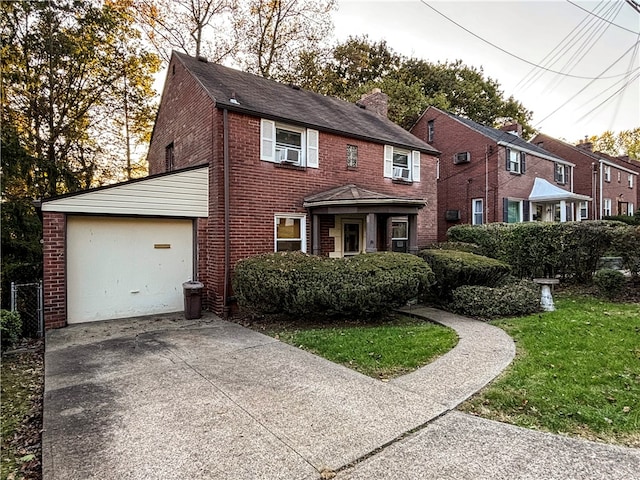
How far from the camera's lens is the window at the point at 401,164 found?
480 inches

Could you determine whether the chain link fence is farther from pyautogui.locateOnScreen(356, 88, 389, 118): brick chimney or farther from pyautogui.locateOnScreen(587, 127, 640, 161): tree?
pyautogui.locateOnScreen(587, 127, 640, 161): tree

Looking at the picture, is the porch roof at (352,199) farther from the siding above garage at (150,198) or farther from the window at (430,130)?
the window at (430,130)

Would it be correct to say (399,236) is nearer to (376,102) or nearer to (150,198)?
(376,102)

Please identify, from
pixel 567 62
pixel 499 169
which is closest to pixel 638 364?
pixel 567 62

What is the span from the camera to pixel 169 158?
39.5ft

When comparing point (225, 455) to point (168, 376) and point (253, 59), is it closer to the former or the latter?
point (168, 376)

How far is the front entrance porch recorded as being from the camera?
8984 millimetres

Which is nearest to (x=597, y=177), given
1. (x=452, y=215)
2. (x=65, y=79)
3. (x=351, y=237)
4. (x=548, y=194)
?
(x=548, y=194)

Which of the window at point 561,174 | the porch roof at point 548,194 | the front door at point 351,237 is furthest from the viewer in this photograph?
the window at point 561,174

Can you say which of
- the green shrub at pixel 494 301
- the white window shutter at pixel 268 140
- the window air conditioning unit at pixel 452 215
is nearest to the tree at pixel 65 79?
the white window shutter at pixel 268 140

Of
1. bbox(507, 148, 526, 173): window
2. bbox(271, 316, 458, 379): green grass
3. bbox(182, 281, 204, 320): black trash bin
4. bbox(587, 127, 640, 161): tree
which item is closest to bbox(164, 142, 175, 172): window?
bbox(182, 281, 204, 320): black trash bin

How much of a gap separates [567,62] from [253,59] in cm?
1568

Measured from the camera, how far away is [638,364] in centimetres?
455

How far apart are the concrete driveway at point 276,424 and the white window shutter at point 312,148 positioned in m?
6.23
